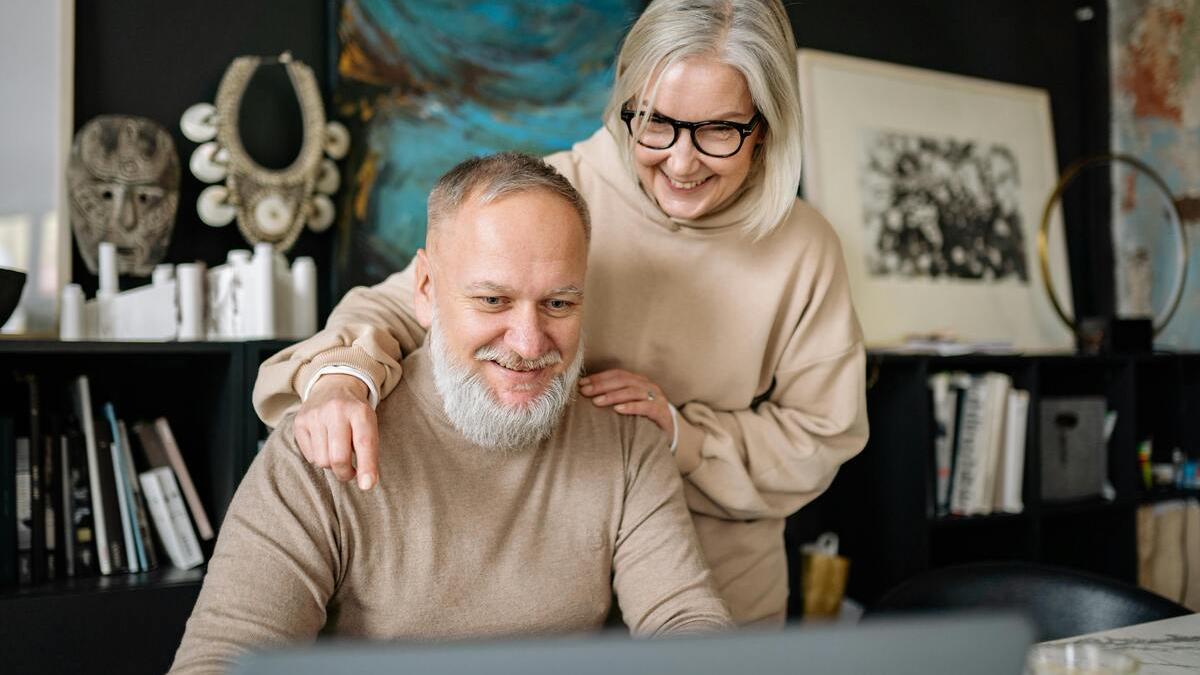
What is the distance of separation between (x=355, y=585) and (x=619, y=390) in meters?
0.54

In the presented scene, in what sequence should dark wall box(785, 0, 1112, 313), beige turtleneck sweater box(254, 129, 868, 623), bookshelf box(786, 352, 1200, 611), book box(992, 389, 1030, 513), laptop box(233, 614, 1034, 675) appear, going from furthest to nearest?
dark wall box(785, 0, 1112, 313), book box(992, 389, 1030, 513), bookshelf box(786, 352, 1200, 611), beige turtleneck sweater box(254, 129, 868, 623), laptop box(233, 614, 1034, 675)

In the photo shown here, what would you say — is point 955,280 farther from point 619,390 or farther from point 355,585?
point 355,585

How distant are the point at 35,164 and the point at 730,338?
1.61 m

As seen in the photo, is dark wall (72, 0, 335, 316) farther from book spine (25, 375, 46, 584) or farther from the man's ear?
the man's ear

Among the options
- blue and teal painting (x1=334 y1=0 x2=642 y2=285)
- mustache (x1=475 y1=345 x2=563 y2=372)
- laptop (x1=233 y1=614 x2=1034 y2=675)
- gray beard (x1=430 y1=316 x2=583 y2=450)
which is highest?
blue and teal painting (x1=334 y1=0 x2=642 y2=285)

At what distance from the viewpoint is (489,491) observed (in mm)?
1412

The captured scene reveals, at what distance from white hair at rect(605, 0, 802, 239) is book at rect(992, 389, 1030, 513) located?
70.9 inches

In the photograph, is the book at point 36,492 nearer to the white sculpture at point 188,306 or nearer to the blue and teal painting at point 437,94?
the white sculpture at point 188,306

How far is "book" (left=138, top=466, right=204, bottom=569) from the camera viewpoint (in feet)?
6.48

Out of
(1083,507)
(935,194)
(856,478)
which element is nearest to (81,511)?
(856,478)

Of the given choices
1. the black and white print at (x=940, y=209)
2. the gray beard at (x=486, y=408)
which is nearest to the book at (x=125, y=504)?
the gray beard at (x=486, y=408)

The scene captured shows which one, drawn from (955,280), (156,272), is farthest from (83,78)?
(955,280)

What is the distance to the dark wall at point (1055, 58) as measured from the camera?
11.8 ft

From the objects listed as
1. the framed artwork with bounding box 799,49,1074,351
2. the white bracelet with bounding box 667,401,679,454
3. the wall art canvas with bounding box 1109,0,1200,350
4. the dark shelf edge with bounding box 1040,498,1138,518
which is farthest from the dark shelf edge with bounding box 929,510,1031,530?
the white bracelet with bounding box 667,401,679,454
